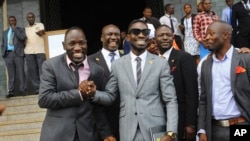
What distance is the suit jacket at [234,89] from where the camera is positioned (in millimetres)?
5121

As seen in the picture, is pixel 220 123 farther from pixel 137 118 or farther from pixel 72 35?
pixel 72 35

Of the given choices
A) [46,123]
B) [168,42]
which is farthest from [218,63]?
[46,123]

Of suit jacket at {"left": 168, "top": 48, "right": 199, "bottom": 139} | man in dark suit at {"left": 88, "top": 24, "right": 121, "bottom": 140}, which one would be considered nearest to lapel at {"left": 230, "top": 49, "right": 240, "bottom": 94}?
suit jacket at {"left": 168, "top": 48, "right": 199, "bottom": 139}

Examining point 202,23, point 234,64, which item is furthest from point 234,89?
point 202,23

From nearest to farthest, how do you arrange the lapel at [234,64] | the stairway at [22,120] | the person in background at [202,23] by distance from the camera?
the lapel at [234,64], the stairway at [22,120], the person in background at [202,23]

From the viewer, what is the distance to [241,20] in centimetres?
1070

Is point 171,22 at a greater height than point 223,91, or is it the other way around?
point 171,22

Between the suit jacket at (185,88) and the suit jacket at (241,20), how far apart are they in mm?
4976

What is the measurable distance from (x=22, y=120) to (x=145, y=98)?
5286mm

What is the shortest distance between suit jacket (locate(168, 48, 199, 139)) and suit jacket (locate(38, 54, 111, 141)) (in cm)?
102

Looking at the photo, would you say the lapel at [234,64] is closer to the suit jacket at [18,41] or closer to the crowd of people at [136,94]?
the crowd of people at [136,94]

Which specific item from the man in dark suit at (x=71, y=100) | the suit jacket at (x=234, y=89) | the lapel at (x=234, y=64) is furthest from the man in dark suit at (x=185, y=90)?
the man in dark suit at (x=71, y=100)

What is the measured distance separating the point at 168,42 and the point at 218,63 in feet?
3.36

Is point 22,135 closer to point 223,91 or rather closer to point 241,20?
point 223,91
